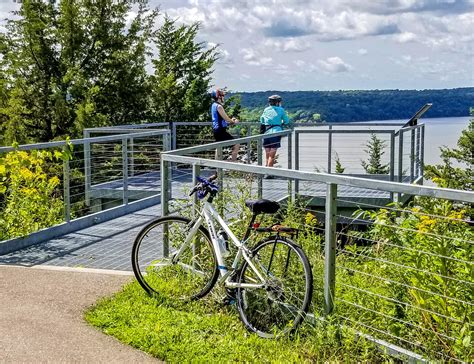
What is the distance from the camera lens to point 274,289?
5.30 m

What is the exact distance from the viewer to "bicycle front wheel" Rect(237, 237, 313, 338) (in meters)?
5.25

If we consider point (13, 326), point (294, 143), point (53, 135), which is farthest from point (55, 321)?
point (53, 135)

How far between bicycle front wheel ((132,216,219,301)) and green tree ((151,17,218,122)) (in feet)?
→ 69.5

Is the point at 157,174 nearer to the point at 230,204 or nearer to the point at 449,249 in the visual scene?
the point at 230,204

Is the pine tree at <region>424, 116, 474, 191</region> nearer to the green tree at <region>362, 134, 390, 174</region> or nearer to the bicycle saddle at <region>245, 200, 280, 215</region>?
the green tree at <region>362, 134, 390, 174</region>

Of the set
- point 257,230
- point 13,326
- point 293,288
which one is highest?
point 257,230

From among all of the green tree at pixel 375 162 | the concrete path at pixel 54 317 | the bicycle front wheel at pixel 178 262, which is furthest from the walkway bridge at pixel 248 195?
the green tree at pixel 375 162

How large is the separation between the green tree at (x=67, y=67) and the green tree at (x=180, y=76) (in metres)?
0.77

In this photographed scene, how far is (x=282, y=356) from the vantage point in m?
4.79

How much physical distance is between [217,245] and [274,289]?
2.53 ft

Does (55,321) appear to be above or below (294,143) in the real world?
below

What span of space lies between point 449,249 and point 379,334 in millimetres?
824

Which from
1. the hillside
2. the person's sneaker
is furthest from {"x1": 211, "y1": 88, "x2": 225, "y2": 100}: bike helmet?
the hillside

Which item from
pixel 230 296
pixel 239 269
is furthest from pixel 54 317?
pixel 239 269
